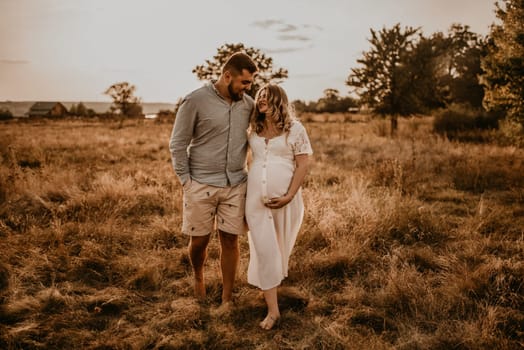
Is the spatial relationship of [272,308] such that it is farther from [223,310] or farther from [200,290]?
[200,290]

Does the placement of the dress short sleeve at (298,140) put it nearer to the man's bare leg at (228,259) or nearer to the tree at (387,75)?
the man's bare leg at (228,259)

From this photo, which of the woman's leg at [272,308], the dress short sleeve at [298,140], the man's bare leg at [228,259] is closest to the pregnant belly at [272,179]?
the dress short sleeve at [298,140]

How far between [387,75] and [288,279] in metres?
16.6

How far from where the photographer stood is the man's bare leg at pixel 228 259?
3516 mm

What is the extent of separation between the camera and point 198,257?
3574mm

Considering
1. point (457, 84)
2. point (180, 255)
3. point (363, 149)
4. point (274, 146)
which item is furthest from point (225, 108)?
point (457, 84)

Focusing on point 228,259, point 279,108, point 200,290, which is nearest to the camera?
point 279,108

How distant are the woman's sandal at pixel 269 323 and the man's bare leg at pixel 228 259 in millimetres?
490

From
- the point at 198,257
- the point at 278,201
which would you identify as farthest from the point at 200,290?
the point at 278,201

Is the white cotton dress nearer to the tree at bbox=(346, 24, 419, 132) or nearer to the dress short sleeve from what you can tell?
the dress short sleeve

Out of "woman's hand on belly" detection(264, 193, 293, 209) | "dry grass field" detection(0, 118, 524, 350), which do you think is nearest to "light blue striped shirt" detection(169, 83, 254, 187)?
"woman's hand on belly" detection(264, 193, 293, 209)

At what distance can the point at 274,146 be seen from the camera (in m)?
3.18

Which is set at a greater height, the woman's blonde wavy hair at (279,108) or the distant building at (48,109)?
the distant building at (48,109)

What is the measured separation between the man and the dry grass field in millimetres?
742
